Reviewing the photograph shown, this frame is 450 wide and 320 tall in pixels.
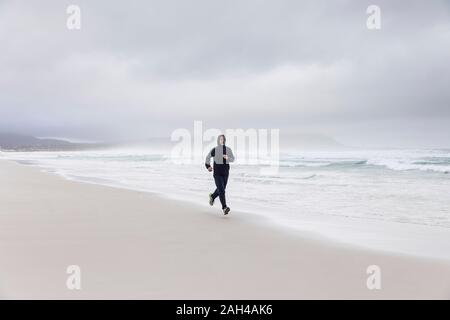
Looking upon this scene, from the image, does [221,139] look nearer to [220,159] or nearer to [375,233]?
[220,159]

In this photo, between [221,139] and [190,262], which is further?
[221,139]

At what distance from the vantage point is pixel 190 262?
5043 millimetres

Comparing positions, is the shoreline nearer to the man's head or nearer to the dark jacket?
the dark jacket

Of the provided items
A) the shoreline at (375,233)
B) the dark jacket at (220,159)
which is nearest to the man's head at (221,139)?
the dark jacket at (220,159)

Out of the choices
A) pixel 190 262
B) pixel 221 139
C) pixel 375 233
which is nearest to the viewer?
pixel 190 262

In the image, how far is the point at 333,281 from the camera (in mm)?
4418

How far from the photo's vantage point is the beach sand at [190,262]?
161 inches

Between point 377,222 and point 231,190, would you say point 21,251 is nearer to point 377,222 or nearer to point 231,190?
point 377,222

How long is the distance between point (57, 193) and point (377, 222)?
980 centimetres

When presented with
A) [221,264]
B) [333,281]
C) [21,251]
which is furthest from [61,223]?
[333,281]

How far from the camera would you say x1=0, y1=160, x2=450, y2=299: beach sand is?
408cm

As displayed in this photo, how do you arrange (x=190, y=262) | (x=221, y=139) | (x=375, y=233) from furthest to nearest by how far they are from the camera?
(x=221, y=139), (x=375, y=233), (x=190, y=262)

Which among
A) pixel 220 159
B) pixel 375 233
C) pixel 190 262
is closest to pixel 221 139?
pixel 220 159

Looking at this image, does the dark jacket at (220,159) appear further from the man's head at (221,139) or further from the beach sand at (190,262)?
the beach sand at (190,262)
